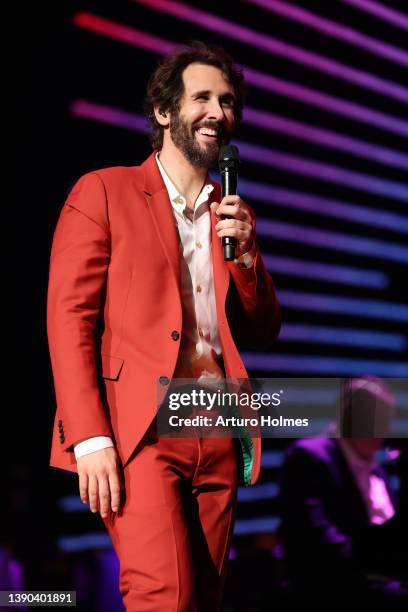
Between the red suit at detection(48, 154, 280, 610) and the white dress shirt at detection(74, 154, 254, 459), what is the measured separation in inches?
1.0

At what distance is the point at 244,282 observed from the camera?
2057 mm

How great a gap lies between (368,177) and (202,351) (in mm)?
2931

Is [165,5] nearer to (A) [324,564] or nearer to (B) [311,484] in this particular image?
(B) [311,484]

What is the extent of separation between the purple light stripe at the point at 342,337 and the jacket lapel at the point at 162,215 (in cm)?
226

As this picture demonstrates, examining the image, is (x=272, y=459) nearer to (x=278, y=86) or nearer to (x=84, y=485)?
(x=278, y=86)

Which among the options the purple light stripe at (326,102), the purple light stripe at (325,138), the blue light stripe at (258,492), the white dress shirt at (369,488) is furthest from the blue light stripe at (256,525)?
the purple light stripe at (326,102)

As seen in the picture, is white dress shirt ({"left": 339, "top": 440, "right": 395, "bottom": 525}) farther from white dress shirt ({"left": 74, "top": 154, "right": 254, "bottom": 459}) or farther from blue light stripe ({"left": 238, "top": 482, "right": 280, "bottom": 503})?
white dress shirt ({"left": 74, "top": 154, "right": 254, "bottom": 459})

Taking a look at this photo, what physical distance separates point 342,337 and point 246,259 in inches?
101

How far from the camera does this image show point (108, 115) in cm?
362

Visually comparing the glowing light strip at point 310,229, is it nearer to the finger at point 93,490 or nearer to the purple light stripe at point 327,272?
the purple light stripe at point 327,272

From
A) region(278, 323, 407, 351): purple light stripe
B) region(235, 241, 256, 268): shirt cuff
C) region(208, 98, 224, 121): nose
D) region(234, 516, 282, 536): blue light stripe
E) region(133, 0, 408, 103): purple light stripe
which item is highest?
region(133, 0, 408, 103): purple light stripe

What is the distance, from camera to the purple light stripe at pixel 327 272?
169 inches

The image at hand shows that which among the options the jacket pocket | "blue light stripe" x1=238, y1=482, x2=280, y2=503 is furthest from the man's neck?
"blue light stripe" x1=238, y1=482, x2=280, y2=503

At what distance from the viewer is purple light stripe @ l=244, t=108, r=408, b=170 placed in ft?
13.8
